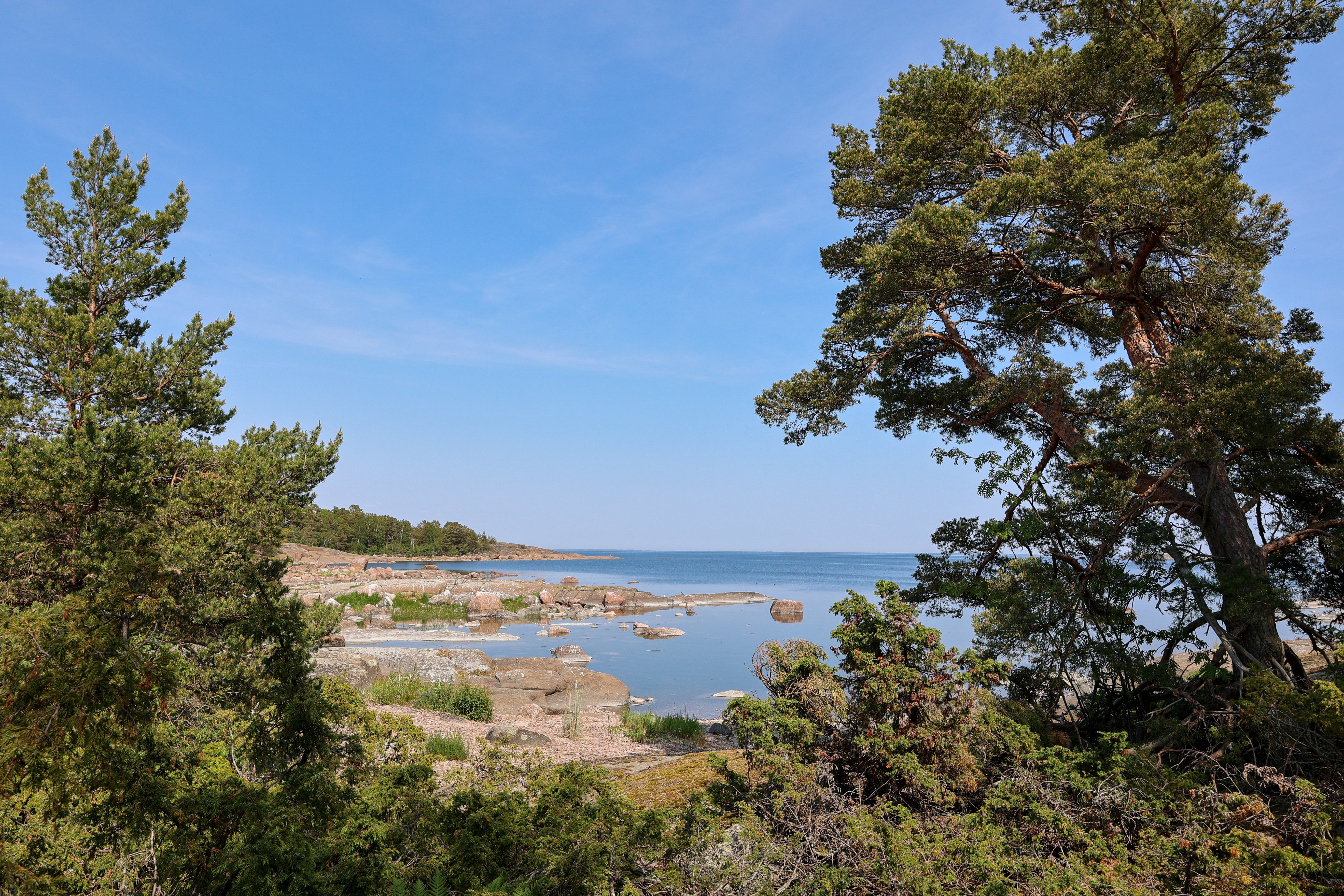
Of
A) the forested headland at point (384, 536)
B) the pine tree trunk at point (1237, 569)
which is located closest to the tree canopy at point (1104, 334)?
the pine tree trunk at point (1237, 569)

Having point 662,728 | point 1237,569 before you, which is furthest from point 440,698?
point 1237,569

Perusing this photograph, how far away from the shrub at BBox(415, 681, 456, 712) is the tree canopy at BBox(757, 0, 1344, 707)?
8228 millimetres

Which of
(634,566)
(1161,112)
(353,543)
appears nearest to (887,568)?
(634,566)

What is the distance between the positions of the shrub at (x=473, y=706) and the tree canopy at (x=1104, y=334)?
7738mm

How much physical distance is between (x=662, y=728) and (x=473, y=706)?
378 centimetres

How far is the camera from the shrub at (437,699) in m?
12.4

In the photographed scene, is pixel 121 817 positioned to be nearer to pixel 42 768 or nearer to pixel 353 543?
pixel 42 768

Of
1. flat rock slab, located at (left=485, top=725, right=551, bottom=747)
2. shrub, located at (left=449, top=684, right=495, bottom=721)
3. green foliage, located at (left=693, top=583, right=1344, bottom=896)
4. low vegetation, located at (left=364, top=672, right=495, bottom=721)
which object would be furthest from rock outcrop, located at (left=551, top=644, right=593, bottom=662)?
green foliage, located at (left=693, top=583, right=1344, bottom=896)

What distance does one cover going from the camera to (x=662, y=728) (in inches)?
446

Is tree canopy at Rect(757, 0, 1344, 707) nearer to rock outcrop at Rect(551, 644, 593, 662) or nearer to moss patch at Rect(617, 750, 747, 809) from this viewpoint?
moss patch at Rect(617, 750, 747, 809)

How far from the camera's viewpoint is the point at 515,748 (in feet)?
27.7

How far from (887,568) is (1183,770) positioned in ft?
384

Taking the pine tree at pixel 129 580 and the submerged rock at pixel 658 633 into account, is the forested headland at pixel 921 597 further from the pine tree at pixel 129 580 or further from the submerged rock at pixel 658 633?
the submerged rock at pixel 658 633

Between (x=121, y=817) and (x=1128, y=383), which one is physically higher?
(x=1128, y=383)
